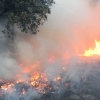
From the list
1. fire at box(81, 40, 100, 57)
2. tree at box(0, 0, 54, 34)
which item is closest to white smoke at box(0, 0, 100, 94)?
fire at box(81, 40, 100, 57)

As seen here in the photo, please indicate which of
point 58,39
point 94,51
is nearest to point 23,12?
point 58,39

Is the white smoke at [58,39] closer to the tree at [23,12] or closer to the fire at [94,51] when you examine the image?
the fire at [94,51]

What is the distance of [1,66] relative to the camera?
1435cm

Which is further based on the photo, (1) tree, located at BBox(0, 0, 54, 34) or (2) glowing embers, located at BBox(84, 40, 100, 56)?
(2) glowing embers, located at BBox(84, 40, 100, 56)

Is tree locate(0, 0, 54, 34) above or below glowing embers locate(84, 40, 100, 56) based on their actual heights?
below

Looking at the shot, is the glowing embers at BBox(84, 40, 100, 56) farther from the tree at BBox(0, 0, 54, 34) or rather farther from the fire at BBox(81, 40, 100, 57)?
the tree at BBox(0, 0, 54, 34)

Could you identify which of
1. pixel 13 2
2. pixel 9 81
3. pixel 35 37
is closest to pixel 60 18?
pixel 35 37

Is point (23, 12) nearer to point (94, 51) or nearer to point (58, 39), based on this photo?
point (58, 39)

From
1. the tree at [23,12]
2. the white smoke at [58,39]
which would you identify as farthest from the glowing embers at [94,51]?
the tree at [23,12]

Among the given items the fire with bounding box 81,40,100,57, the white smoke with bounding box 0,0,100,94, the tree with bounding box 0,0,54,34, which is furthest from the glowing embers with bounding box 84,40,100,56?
the tree with bounding box 0,0,54,34

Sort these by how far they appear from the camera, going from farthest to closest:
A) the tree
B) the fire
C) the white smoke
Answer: the fire < the white smoke < the tree

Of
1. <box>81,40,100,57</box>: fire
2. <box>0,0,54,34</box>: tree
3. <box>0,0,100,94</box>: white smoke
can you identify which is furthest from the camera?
<box>81,40,100,57</box>: fire

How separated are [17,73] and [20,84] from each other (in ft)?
6.10

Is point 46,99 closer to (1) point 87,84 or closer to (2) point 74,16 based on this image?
(1) point 87,84
